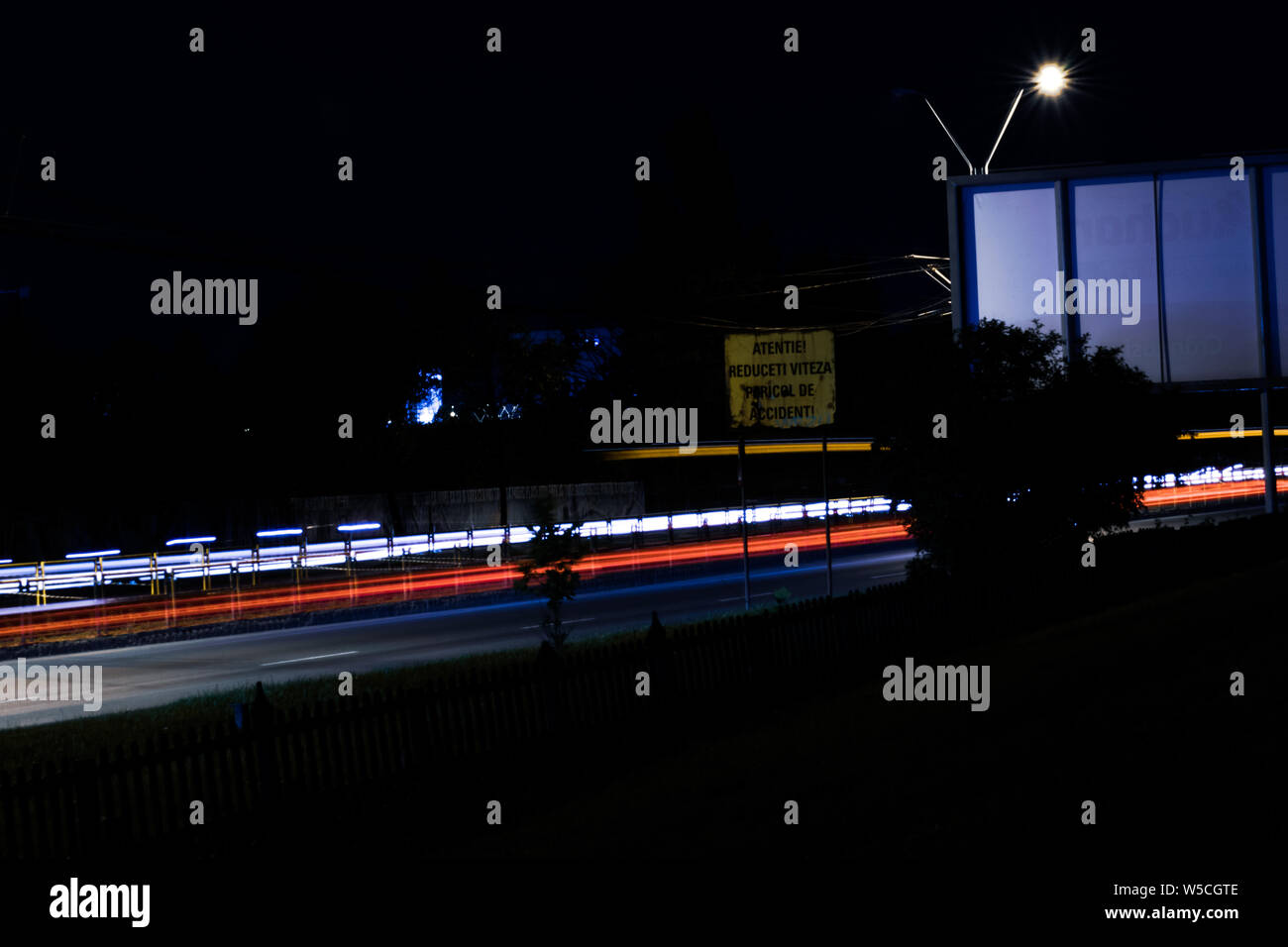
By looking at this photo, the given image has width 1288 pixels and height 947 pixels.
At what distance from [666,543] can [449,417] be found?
21981 millimetres

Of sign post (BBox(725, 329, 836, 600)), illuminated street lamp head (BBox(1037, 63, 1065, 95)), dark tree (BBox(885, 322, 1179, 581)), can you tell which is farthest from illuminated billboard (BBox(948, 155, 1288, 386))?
sign post (BBox(725, 329, 836, 600))

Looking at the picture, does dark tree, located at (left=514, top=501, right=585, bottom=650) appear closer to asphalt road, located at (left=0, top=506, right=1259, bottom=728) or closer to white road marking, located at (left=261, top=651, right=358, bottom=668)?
asphalt road, located at (left=0, top=506, right=1259, bottom=728)

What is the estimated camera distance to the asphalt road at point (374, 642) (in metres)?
17.6

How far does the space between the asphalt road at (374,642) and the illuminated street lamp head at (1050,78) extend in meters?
10.6

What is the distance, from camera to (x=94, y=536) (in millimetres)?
44312

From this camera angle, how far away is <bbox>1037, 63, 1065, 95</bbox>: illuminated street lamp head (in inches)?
736

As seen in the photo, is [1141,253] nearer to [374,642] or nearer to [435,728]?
[374,642]

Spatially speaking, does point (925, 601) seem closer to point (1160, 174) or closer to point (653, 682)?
point (653, 682)

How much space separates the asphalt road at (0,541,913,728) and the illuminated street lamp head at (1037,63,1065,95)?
1056 centimetres

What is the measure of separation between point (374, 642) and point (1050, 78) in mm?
14387

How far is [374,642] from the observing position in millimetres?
22125

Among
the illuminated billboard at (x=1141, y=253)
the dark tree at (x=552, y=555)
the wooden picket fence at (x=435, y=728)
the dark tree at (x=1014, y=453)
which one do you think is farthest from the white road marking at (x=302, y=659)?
the illuminated billboard at (x=1141, y=253)

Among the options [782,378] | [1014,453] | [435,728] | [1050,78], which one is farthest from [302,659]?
[1050,78]
